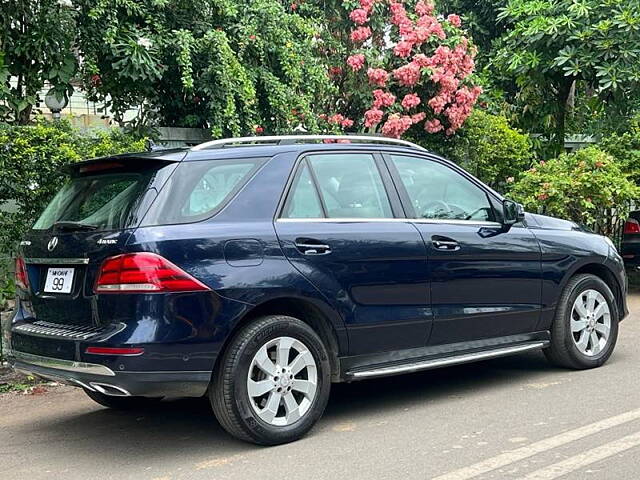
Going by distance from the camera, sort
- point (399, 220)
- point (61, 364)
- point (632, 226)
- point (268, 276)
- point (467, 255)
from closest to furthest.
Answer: point (61, 364), point (268, 276), point (399, 220), point (467, 255), point (632, 226)

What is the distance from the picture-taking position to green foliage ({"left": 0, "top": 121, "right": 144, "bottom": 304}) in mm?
7133

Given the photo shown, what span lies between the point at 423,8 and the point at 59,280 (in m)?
8.42

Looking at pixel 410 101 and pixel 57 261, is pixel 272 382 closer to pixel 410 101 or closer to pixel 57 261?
pixel 57 261

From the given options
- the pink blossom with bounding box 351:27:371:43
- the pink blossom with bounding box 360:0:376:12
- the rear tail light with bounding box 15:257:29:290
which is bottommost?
the rear tail light with bounding box 15:257:29:290

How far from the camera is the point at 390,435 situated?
508 cm

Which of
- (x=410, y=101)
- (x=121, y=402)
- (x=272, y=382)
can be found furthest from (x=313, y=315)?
(x=410, y=101)

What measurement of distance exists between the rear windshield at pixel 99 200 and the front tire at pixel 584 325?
3.44 meters

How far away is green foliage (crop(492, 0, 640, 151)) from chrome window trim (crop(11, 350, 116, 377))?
9.11 meters

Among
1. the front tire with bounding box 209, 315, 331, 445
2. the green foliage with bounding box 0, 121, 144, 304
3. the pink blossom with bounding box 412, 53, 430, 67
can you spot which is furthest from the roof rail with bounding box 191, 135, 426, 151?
the pink blossom with bounding box 412, 53, 430, 67

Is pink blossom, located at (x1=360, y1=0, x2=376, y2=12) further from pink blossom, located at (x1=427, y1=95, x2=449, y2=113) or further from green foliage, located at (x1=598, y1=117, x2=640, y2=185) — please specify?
green foliage, located at (x1=598, y1=117, x2=640, y2=185)

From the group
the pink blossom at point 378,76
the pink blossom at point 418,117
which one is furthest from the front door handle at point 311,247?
the pink blossom at point 418,117

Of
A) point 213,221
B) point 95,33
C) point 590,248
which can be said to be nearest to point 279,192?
point 213,221

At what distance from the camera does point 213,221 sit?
479 centimetres

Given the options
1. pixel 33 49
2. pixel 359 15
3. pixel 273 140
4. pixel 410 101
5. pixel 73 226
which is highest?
pixel 359 15
